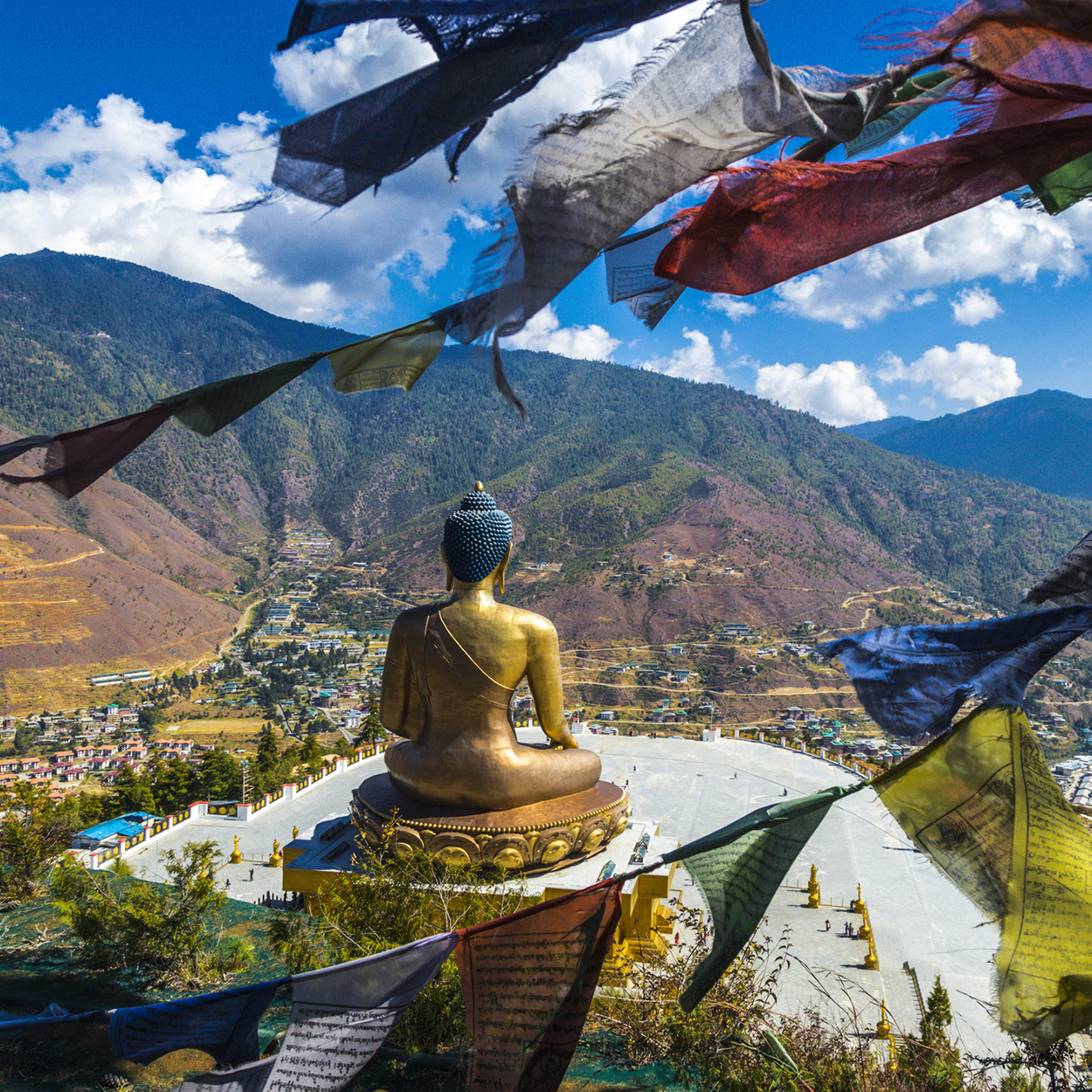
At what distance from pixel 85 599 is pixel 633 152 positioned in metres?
61.8

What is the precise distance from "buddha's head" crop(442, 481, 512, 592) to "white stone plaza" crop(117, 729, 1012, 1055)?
2.76 m

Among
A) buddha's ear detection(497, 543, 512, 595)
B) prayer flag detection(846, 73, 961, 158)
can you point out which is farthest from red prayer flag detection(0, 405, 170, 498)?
buddha's ear detection(497, 543, 512, 595)

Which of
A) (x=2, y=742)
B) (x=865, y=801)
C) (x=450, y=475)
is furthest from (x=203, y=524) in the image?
(x=865, y=801)

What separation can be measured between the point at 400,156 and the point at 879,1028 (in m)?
7.35

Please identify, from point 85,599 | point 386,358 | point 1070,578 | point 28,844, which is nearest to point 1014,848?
point 1070,578

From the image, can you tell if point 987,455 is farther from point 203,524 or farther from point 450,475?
point 203,524

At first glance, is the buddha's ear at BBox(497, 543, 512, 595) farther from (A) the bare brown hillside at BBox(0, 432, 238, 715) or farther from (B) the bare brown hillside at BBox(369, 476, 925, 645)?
(B) the bare brown hillside at BBox(369, 476, 925, 645)

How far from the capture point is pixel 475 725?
275 inches

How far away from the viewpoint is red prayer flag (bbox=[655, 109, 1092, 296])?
2.14 meters

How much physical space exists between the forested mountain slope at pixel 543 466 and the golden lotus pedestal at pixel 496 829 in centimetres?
5873

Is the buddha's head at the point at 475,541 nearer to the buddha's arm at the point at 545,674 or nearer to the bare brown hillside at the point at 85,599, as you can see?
the buddha's arm at the point at 545,674

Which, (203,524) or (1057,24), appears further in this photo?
(203,524)

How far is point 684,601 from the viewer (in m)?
66.1

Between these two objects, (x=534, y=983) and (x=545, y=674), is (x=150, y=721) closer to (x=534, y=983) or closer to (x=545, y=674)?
(x=545, y=674)
